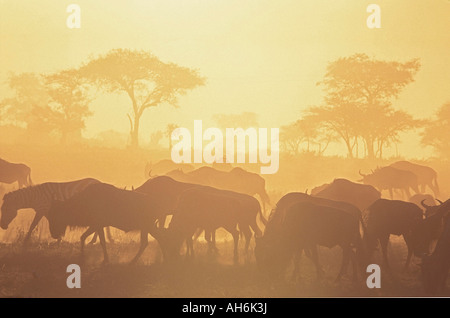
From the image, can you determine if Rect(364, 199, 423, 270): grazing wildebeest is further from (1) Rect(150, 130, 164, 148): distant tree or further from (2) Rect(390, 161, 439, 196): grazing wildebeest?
(1) Rect(150, 130, 164, 148): distant tree

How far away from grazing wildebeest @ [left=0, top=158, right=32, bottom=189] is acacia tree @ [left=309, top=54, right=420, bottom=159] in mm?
20300

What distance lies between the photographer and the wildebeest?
527 inches

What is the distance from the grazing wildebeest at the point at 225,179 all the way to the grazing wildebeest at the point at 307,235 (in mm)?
5787

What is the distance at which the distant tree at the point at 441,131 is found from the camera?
42062 mm

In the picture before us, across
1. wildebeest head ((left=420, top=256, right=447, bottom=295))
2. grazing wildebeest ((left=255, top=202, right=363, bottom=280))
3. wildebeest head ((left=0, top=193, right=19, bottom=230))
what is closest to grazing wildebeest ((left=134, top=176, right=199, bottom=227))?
grazing wildebeest ((left=255, top=202, right=363, bottom=280))

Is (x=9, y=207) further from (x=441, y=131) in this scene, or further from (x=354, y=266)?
(x=441, y=131)

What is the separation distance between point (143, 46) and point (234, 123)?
17336mm

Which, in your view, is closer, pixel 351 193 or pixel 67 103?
pixel 351 193

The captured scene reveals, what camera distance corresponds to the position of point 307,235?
12641 millimetres

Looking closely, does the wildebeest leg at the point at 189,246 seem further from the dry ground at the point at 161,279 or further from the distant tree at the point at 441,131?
the distant tree at the point at 441,131

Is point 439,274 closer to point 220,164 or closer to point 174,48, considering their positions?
point 220,164

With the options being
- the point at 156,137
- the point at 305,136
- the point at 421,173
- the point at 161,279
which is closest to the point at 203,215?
the point at 161,279

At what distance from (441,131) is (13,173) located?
108 feet

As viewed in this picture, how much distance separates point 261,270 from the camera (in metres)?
12.6
